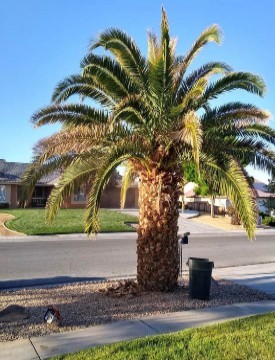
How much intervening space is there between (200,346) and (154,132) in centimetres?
441

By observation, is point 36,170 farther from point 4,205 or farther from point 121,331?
point 4,205

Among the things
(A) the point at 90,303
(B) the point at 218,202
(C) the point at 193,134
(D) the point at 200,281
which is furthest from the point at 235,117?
(B) the point at 218,202

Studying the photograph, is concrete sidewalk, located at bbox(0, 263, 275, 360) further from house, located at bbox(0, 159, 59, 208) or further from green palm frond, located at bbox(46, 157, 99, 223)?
house, located at bbox(0, 159, 59, 208)

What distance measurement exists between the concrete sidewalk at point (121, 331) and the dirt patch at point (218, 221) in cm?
2107

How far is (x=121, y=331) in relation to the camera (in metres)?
6.27

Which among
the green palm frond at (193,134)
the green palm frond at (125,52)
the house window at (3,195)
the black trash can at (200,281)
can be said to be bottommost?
the black trash can at (200,281)

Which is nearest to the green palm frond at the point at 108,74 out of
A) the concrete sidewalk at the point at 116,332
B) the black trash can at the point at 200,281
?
the black trash can at the point at 200,281

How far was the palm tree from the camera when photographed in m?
8.05

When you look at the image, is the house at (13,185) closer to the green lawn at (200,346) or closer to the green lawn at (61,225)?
the green lawn at (61,225)

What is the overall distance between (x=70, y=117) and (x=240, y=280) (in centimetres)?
647

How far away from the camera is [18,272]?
1205 cm

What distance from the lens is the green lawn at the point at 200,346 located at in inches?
202

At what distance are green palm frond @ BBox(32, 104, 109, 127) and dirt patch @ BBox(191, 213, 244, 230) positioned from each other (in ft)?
72.3

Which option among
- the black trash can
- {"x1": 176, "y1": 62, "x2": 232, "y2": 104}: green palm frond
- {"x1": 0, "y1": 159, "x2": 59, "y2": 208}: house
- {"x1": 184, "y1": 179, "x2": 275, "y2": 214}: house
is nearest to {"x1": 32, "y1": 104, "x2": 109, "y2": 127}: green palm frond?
{"x1": 176, "y1": 62, "x2": 232, "y2": 104}: green palm frond
